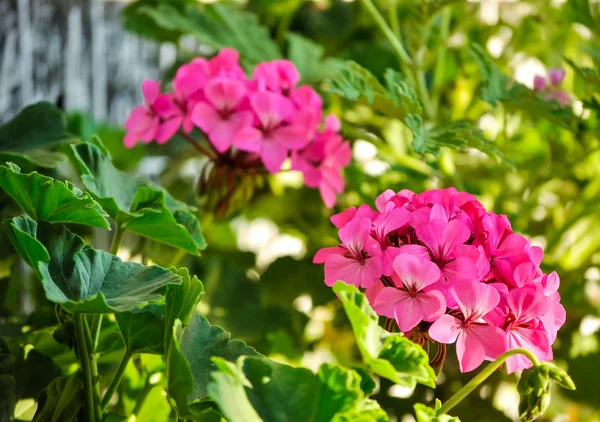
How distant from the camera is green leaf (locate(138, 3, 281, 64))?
3.03 feet

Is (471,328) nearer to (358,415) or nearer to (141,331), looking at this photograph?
(358,415)

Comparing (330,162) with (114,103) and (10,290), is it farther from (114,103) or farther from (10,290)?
(114,103)

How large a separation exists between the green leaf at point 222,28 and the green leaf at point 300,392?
62cm

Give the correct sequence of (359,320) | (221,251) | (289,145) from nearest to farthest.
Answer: (359,320) → (289,145) → (221,251)

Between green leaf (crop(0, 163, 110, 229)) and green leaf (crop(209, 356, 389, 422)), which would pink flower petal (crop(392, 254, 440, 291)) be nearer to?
green leaf (crop(209, 356, 389, 422))

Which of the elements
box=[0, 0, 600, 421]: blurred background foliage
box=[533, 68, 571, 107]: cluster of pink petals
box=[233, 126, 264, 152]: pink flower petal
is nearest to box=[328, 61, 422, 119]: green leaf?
box=[0, 0, 600, 421]: blurred background foliage

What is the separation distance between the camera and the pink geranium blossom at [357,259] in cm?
42

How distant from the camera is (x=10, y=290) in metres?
0.75

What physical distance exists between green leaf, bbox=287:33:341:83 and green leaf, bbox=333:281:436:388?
2.25ft

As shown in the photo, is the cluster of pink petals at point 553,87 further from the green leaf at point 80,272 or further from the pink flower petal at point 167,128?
the green leaf at point 80,272

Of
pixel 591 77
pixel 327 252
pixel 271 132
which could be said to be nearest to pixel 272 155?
pixel 271 132

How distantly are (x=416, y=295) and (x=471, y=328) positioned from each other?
0.14 ft

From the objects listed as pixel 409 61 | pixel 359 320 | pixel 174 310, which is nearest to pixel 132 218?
pixel 174 310

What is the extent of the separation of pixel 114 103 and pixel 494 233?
961 mm
